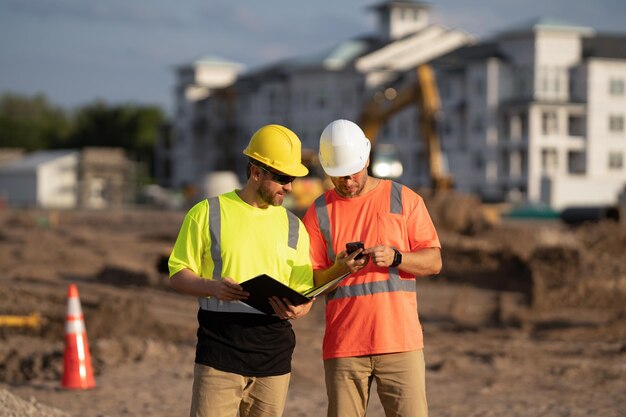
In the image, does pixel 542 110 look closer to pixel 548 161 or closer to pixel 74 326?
pixel 548 161

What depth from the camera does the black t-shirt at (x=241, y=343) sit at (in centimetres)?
498

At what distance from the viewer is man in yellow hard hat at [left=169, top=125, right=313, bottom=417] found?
4.98 metres

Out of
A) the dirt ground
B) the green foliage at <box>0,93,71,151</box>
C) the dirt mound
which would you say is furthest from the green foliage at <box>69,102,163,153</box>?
the dirt mound

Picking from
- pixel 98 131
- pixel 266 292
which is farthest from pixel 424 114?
pixel 98 131

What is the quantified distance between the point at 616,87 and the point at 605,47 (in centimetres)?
274

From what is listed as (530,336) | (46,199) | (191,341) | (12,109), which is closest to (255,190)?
(191,341)

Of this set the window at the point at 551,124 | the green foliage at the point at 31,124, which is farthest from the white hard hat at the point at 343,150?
the green foliage at the point at 31,124

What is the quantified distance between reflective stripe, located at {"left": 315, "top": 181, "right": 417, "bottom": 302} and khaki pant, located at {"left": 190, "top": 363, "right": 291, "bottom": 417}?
0.54m

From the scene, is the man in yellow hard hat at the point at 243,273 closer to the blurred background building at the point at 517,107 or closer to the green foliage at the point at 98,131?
the blurred background building at the point at 517,107

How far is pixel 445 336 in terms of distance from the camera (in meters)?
15.0

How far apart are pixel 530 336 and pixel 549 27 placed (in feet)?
190

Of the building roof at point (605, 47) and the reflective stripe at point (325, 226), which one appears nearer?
the reflective stripe at point (325, 226)

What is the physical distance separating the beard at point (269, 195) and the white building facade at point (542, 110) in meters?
64.3

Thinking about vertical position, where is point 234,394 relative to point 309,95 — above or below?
below
